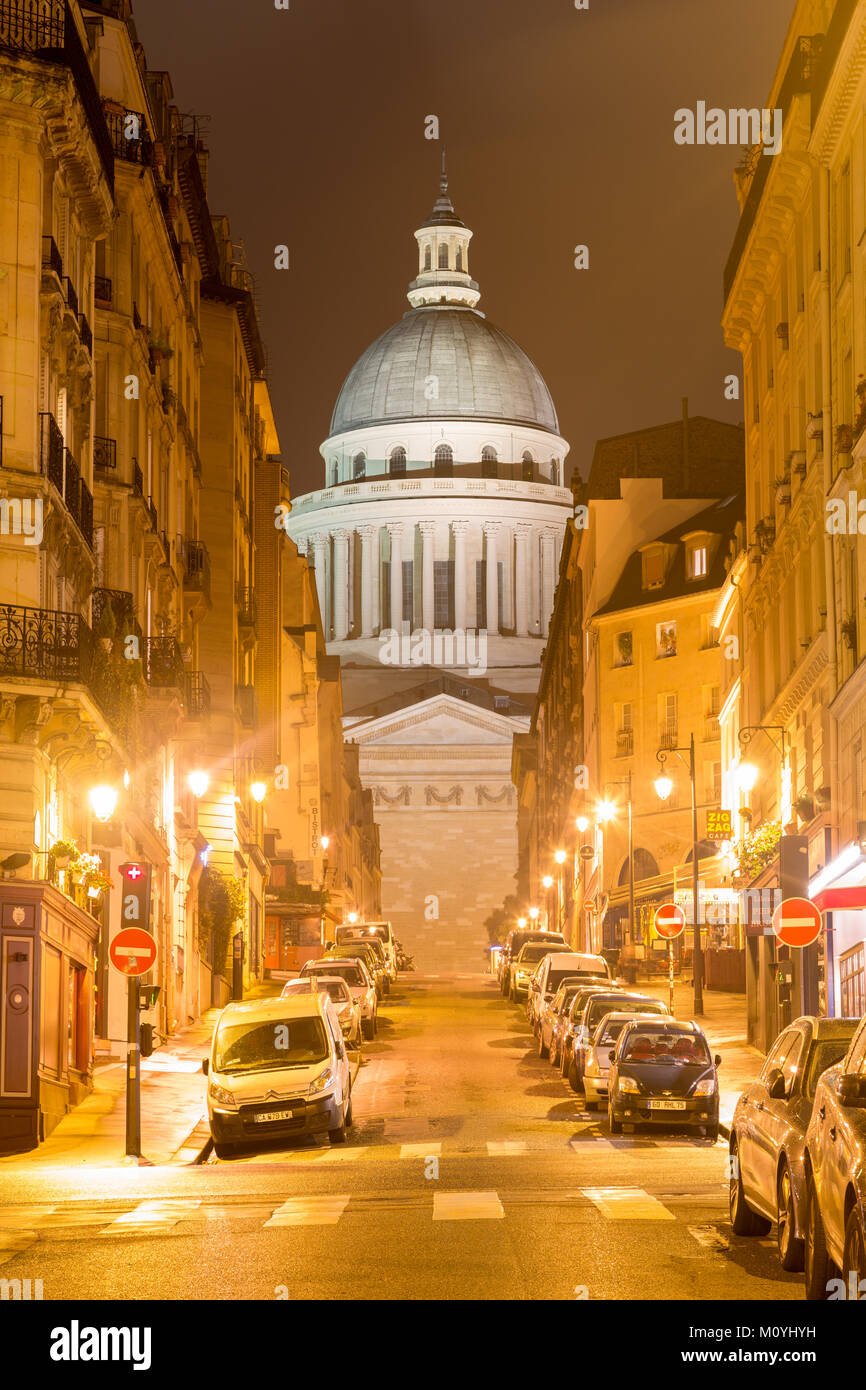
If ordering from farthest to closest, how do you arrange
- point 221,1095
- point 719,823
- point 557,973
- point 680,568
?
point 680,568, point 719,823, point 557,973, point 221,1095

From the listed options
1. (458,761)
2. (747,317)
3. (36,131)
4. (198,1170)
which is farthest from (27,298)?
(458,761)

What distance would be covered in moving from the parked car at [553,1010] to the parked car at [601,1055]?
20.8ft

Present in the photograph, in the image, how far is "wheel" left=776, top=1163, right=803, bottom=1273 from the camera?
14430mm

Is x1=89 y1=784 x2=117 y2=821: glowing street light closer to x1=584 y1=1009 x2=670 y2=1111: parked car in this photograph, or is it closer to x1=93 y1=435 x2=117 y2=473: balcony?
x1=584 y1=1009 x2=670 y2=1111: parked car

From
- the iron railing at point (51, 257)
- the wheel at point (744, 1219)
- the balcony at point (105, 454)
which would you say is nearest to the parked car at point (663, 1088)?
the wheel at point (744, 1219)

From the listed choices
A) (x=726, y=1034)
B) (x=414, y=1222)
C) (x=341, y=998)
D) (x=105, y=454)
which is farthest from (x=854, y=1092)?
(x=726, y=1034)

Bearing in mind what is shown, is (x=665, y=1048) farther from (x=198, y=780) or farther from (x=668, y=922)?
(x=198, y=780)

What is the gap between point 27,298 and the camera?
31281mm

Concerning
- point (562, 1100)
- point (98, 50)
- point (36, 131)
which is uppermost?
point (98, 50)

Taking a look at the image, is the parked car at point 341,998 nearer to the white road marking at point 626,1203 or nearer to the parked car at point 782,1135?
the white road marking at point 626,1203

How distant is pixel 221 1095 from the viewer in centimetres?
2894

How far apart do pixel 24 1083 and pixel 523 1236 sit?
14527 mm

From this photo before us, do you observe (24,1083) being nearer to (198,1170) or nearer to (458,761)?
(198,1170)

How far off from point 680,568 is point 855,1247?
70.0 m
